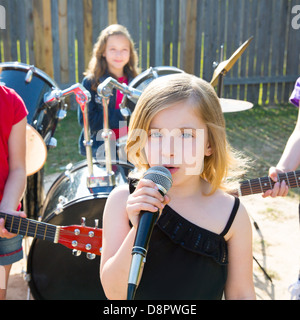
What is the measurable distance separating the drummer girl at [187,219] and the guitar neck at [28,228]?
0.82 metres

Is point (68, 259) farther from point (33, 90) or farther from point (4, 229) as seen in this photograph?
point (33, 90)

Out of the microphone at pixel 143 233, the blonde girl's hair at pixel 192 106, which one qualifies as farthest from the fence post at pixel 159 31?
the microphone at pixel 143 233

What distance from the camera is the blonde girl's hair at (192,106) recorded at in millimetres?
1355

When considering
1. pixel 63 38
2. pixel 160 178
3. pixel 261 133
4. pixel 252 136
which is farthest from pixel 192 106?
pixel 63 38

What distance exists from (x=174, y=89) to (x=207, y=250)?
1.81ft

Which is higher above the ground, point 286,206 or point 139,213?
point 139,213

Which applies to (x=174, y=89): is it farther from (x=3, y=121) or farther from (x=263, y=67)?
(x=263, y=67)

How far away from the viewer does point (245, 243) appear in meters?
1.42

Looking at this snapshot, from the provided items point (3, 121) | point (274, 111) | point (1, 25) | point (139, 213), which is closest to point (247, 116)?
point (274, 111)

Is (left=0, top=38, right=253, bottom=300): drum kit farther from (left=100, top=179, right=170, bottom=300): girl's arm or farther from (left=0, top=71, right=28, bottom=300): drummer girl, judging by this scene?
(left=100, top=179, right=170, bottom=300): girl's arm

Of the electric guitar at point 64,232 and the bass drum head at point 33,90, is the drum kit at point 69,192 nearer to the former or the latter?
the bass drum head at point 33,90

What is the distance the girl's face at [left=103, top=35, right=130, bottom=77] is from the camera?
3.79 meters

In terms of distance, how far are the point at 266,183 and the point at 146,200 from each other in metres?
1.66

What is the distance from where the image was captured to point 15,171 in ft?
7.27
